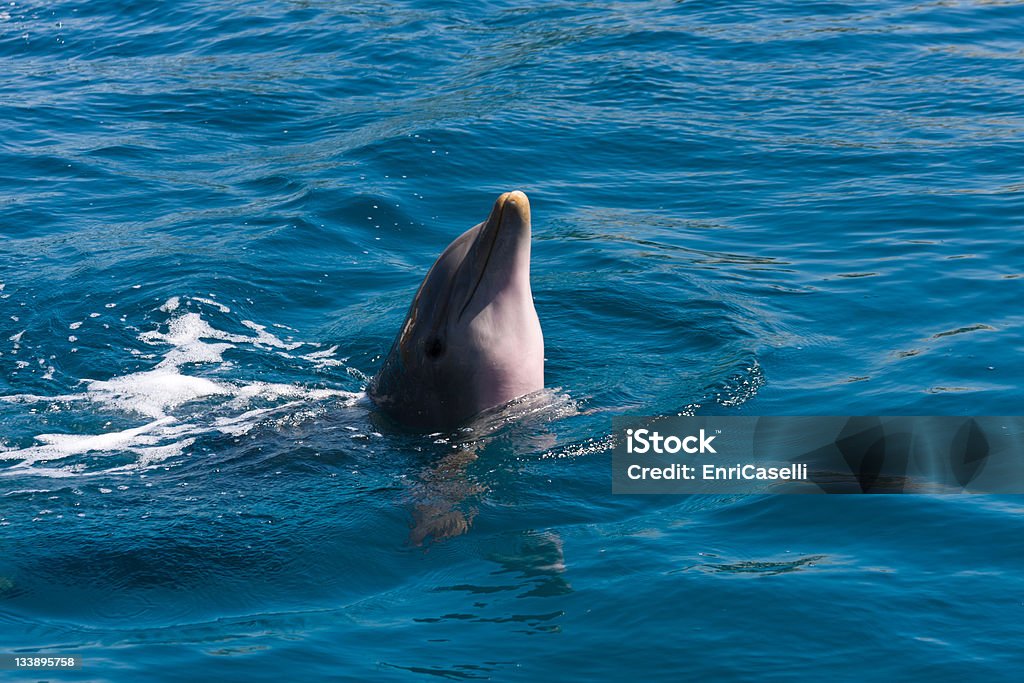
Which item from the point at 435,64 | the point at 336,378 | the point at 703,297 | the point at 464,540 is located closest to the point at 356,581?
the point at 464,540

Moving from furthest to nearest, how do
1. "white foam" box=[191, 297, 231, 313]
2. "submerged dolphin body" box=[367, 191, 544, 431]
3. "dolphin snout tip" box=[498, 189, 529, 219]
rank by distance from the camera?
"white foam" box=[191, 297, 231, 313], "submerged dolphin body" box=[367, 191, 544, 431], "dolphin snout tip" box=[498, 189, 529, 219]

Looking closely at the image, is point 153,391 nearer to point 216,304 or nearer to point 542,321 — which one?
point 216,304

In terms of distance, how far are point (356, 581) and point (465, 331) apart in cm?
219

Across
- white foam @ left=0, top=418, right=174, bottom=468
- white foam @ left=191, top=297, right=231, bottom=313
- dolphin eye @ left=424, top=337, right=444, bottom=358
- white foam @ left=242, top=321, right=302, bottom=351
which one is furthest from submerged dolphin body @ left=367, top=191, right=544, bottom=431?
white foam @ left=191, top=297, right=231, bottom=313

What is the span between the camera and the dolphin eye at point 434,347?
8672 mm

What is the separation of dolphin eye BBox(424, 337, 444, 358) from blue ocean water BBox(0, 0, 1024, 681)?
0.61 metres

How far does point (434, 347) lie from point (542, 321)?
3.20 m

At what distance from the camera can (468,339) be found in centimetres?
861

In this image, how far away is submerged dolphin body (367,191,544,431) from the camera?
846 centimetres

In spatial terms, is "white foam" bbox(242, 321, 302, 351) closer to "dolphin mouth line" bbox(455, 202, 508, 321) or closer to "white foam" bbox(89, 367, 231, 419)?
"white foam" bbox(89, 367, 231, 419)

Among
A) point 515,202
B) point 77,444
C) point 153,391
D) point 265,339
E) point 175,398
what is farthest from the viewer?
point 265,339

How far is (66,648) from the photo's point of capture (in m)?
6.30

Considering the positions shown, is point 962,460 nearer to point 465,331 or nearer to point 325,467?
point 465,331

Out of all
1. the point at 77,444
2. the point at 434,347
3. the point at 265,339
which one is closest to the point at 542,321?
the point at 265,339
